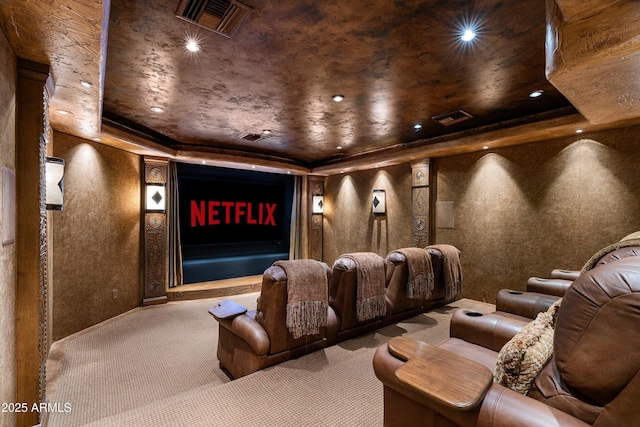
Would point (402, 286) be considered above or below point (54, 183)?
below

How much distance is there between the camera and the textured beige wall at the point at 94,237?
11.5 ft

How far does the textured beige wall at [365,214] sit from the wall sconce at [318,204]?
13 cm

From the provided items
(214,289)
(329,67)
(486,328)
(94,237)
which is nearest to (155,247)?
(94,237)

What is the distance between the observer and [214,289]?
5359mm

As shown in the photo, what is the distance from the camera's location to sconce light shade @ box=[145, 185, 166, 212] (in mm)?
4773

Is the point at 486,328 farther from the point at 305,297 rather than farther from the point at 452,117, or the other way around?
the point at 452,117

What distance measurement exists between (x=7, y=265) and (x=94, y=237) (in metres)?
2.78

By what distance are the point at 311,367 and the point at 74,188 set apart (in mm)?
3656

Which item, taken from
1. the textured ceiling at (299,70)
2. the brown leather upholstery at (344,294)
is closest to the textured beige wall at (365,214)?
the textured ceiling at (299,70)

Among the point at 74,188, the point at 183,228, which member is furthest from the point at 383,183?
the point at 74,188

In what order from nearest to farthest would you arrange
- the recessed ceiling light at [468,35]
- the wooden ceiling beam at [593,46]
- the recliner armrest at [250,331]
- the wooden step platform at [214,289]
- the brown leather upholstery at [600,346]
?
the brown leather upholstery at [600,346] < the wooden ceiling beam at [593,46] < the recessed ceiling light at [468,35] < the recliner armrest at [250,331] < the wooden step platform at [214,289]

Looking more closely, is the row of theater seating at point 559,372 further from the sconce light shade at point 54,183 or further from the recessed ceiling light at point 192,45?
the sconce light shade at point 54,183

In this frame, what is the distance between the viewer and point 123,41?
6.90 feet

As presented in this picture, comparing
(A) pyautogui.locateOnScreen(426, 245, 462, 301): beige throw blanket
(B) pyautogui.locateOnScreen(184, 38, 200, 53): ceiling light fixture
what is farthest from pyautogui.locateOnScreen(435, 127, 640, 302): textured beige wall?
(B) pyautogui.locateOnScreen(184, 38, 200, 53): ceiling light fixture
